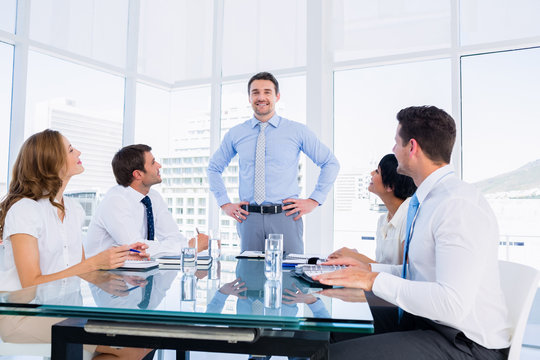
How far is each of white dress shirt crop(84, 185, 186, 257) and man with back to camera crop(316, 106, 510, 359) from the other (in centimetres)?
130

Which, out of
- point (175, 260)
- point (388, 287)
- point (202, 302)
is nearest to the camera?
point (202, 302)

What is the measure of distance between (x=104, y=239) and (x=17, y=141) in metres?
1.74

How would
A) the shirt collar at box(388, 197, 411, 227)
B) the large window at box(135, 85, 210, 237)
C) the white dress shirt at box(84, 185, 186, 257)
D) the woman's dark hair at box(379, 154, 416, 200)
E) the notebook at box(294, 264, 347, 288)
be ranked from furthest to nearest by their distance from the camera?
the large window at box(135, 85, 210, 237)
the white dress shirt at box(84, 185, 186, 257)
the woman's dark hair at box(379, 154, 416, 200)
the shirt collar at box(388, 197, 411, 227)
the notebook at box(294, 264, 347, 288)

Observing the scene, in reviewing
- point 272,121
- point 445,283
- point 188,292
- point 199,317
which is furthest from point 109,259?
point 272,121

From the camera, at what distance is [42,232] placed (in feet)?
6.34

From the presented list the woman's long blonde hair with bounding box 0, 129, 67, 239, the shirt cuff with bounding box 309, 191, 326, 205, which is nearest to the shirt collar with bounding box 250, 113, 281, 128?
the shirt cuff with bounding box 309, 191, 326, 205

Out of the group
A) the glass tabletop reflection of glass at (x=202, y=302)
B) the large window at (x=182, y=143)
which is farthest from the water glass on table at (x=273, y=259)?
the large window at (x=182, y=143)

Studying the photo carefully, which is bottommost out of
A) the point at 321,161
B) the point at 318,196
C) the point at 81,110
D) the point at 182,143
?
the point at 318,196

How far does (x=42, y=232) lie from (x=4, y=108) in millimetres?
2350

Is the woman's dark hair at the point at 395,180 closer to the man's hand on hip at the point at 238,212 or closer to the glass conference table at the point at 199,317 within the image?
the glass conference table at the point at 199,317

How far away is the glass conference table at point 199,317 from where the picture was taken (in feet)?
3.67

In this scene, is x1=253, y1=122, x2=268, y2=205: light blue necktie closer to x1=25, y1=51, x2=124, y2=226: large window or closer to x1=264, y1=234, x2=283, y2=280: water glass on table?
x1=264, y1=234, x2=283, y2=280: water glass on table

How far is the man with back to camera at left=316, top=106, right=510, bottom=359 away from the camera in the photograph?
4.28ft

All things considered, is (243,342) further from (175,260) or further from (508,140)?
(508,140)
